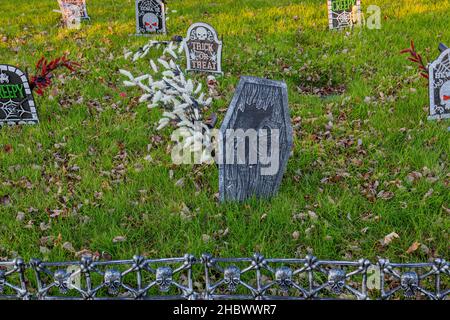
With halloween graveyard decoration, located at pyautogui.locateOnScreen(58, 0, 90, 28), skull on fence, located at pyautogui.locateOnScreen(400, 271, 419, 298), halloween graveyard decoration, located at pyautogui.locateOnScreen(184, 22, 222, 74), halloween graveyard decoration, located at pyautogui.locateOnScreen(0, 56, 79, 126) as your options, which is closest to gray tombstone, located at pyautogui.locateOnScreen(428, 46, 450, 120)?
halloween graveyard decoration, located at pyautogui.locateOnScreen(184, 22, 222, 74)

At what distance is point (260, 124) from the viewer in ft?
15.6

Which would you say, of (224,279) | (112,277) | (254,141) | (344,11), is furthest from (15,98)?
(344,11)

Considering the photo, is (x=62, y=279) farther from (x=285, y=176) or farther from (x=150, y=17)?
(x=150, y=17)

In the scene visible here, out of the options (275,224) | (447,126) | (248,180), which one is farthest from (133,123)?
(447,126)

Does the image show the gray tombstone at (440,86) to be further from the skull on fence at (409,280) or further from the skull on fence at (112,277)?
the skull on fence at (112,277)

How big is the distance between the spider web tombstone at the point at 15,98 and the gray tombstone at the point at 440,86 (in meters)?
5.33

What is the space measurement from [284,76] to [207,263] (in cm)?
531

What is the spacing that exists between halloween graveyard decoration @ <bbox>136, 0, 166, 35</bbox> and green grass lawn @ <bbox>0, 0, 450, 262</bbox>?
13.5 inches

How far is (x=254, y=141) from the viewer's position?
4793mm

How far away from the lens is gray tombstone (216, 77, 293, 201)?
4590 mm

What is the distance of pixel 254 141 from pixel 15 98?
3756 millimetres

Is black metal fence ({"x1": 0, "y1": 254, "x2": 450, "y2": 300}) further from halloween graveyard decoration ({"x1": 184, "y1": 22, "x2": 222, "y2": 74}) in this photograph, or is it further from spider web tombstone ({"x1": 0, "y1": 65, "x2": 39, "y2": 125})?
halloween graveyard decoration ({"x1": 184, "y1": 22, "x2": 222, "y2": 74})

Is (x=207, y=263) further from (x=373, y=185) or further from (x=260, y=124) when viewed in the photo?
(x=373, y=185)

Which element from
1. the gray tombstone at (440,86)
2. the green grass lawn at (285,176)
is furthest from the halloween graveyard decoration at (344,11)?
the gray tombstone at (440,86)
